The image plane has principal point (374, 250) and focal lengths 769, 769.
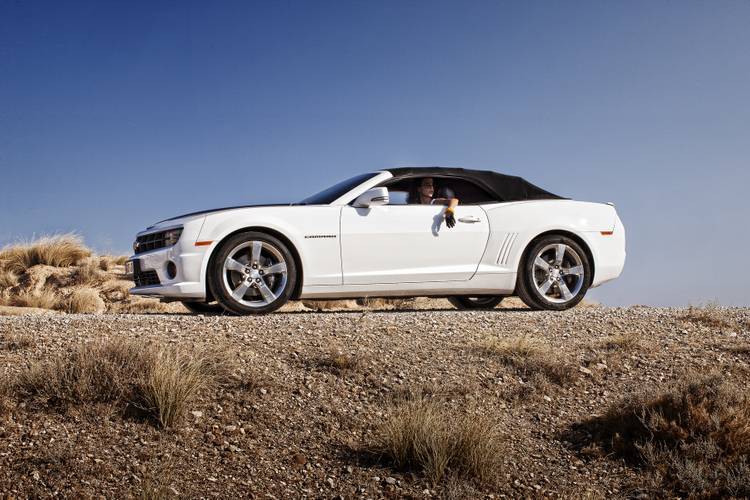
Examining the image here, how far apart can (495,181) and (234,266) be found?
139 inches

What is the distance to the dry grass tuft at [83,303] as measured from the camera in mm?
17094

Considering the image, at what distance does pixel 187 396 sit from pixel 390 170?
4.02 meters

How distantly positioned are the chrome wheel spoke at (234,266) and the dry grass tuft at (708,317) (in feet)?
19.1

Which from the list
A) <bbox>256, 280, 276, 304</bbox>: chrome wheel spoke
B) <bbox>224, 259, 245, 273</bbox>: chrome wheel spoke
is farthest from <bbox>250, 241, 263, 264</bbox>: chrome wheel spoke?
<bbox>256, 280, 276, 304</bbox>: chrome wheel spoke

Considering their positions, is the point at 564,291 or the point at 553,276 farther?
the point at 564,291

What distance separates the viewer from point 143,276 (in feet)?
29.7

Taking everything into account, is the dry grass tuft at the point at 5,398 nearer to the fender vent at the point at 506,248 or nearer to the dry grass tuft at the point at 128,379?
the dry grass tuft at the point at 128,379

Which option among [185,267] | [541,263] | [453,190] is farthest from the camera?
[541,263]

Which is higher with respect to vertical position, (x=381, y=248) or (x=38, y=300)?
(x=381, y=248)

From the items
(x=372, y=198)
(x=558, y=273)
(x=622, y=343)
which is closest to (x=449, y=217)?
(x=372, y=198)

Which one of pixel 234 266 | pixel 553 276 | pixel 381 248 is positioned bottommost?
pixel 553 276

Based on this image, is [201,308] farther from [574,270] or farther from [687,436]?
[687,436]

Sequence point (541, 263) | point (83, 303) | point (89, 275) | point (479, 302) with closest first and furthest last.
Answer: point (541, 263) < point (479, 302) < point (83, 303) < point (89, 275)

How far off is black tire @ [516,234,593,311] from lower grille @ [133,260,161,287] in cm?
440
